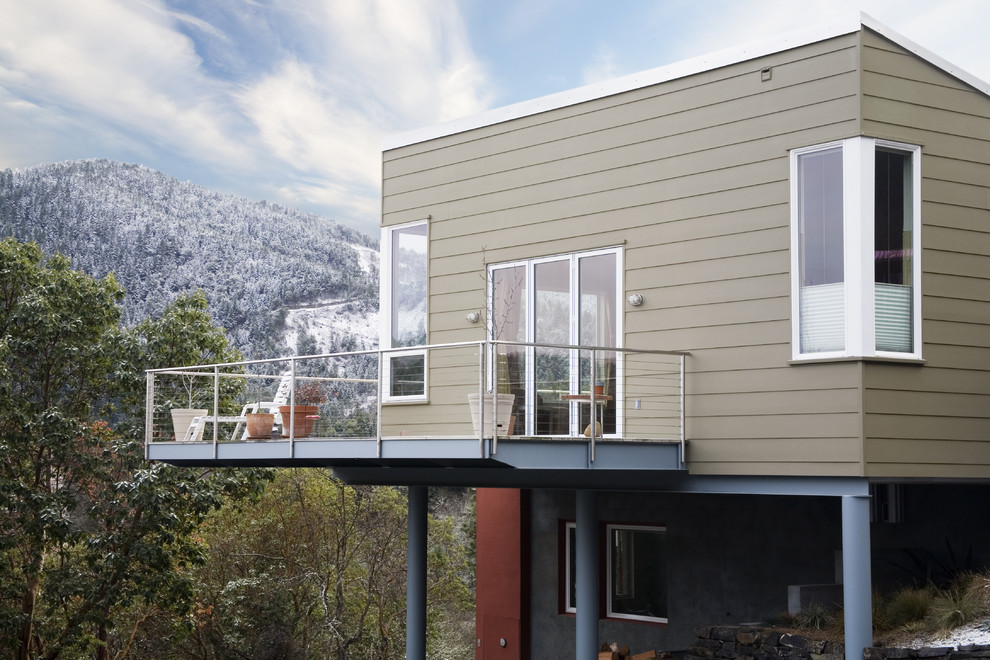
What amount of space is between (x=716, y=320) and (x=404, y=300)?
13.2 feet

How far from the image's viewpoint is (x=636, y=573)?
13.3 meters

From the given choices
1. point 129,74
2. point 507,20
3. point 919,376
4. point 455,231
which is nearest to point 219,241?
point 129,74

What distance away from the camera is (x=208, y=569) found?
70.9 feet

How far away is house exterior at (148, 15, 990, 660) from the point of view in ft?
29.7

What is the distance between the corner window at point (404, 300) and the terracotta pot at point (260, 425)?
1.78m

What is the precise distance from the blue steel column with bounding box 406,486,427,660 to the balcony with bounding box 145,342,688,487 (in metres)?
0.70

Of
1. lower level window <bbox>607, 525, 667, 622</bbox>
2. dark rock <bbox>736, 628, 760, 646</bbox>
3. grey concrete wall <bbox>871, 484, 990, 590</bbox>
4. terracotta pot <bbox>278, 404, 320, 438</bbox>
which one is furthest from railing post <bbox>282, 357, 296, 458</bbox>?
grey concrete wall <bbox>871, 484, 990, 590</bbox>

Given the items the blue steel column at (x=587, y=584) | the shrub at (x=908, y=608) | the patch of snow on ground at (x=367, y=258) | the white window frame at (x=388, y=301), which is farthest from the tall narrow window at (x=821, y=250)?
the patch of snow on ground at (x=367, y=258)

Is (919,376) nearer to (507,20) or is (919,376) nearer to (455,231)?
(455,231)

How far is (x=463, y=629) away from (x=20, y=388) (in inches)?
676

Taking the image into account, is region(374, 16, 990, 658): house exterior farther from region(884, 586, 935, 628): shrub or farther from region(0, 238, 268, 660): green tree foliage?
region(0, 238, 268, 660): green tree foliage

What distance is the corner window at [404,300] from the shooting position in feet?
40.7

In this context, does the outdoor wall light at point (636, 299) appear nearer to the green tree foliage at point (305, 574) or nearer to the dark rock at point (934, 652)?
the dark rock at point (934, 652)

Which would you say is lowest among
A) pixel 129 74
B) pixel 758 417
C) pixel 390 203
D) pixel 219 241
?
pixel 758 417
